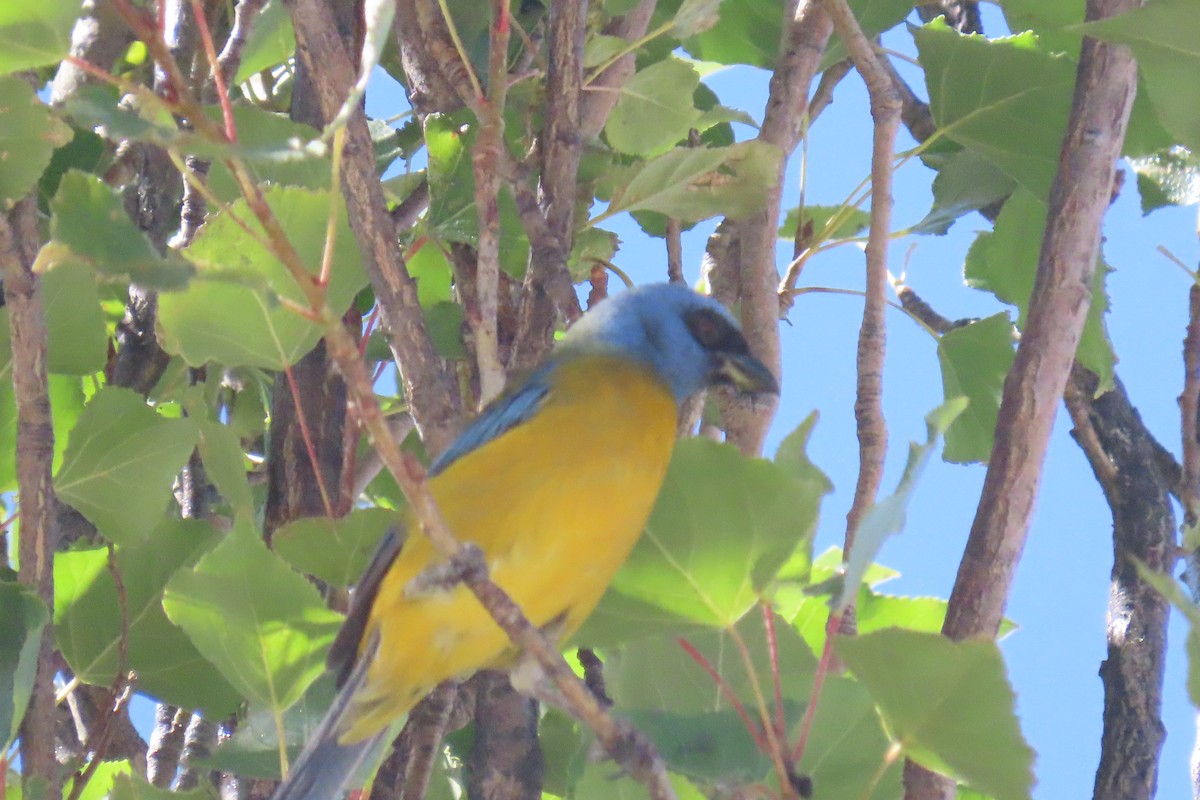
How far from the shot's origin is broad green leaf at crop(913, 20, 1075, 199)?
2.23m

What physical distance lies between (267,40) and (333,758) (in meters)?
1.33

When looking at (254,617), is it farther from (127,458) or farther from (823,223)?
(823,223)

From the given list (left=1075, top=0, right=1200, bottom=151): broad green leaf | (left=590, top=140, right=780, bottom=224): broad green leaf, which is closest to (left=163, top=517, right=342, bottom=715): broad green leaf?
(left=590, top=140, right=780, bottom=224): broad green leaf

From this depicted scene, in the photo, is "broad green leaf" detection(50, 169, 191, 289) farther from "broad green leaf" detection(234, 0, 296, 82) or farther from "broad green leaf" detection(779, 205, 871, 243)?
"broad green leaf" detection(779, 205, 871, 243)

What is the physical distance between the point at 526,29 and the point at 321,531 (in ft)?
4.43

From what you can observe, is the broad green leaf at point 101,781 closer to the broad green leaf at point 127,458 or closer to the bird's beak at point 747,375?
the broad green leaf at point 127,458

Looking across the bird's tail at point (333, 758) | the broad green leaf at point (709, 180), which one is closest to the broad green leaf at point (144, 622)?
the bird's tail at point (333, 758)

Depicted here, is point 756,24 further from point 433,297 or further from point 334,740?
point 334,740

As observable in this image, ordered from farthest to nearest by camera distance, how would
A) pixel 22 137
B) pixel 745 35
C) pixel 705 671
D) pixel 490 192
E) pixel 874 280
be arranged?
1. pixel 745 35
2. pixel 874 280
3. pixel 490 192
4. pixel 22 137
5. pixel 705 671

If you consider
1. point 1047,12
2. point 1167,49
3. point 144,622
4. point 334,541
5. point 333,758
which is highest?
point 1047,12

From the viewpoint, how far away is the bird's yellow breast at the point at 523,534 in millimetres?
2045

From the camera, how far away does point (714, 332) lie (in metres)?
2.56

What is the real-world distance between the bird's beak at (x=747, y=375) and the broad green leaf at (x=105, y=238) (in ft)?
4.78

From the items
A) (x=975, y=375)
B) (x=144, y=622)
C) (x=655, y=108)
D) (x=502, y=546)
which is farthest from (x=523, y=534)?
(x=975, y=375)
